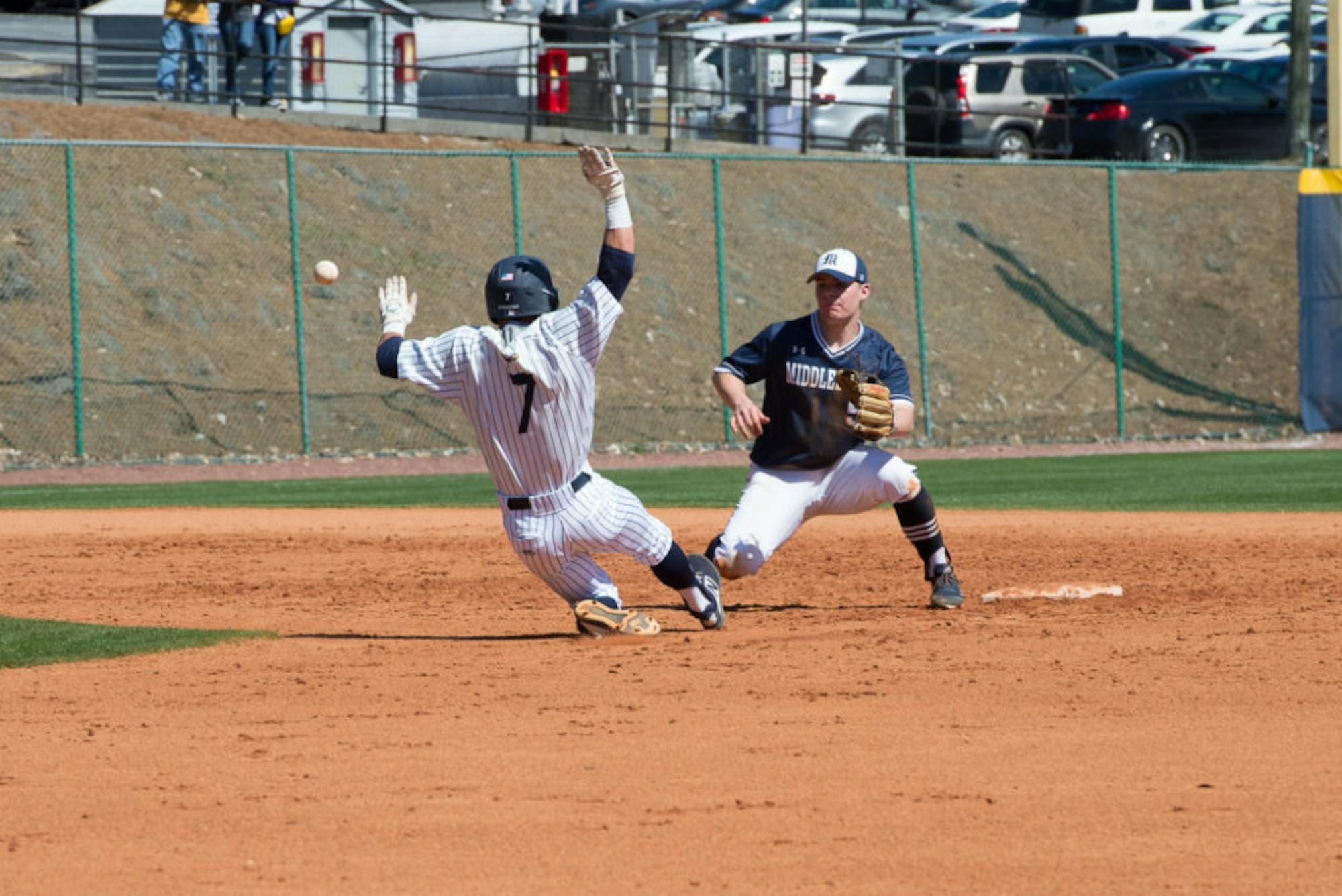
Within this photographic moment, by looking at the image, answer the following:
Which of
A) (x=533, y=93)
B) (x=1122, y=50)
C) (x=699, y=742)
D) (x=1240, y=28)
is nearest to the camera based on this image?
(x=699, y=742)

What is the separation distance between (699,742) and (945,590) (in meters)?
3.09

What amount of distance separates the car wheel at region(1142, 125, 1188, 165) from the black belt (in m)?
21.8

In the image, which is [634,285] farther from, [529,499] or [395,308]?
[529,499]

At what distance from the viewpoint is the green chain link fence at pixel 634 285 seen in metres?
18.7

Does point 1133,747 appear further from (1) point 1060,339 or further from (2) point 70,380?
(1) point 1060,339

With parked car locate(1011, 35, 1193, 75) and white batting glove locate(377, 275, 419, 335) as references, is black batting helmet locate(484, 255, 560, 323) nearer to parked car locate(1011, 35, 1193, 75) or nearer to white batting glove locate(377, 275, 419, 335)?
white batting glove locate(377, 275, 419, 335)

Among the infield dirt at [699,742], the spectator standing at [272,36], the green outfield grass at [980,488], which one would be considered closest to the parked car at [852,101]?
the spectator standing at [272,36]

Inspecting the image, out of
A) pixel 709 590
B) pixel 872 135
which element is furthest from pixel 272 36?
pixel 709 590

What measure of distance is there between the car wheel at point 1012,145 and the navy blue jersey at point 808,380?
20.4 metres

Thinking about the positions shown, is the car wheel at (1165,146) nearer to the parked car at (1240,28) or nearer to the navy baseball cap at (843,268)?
the parked car at (1240,28)

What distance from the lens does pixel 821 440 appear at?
8242mm

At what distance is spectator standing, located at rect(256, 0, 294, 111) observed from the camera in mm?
23109

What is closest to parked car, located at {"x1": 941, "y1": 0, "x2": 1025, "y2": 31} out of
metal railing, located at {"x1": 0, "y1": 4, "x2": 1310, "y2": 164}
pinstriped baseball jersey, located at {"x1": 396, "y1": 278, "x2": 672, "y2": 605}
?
metal railing, located at {"x1": 0, "y1": 4, "x2": 1310, "y2": 164}

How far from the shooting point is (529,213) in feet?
75.4
